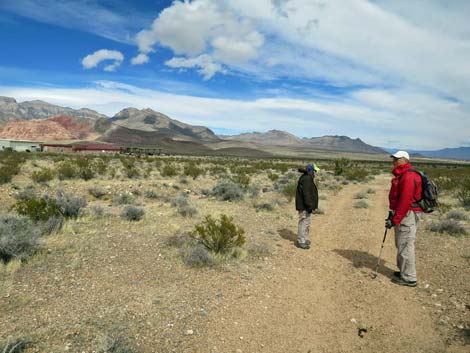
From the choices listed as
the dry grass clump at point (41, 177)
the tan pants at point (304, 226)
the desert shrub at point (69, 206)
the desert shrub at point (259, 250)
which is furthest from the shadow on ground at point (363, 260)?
the dry grass clump at point (41, 177)

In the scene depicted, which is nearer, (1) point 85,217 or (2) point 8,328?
(2) point 8,328

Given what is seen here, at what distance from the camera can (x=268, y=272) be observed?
6641 millimetres

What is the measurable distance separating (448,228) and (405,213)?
5.17 meters

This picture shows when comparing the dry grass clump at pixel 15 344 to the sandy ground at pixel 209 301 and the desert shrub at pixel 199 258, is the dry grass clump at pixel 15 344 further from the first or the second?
the desert shrub at pixel 199 258

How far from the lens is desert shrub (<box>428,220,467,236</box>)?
9.77 m

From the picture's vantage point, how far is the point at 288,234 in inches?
380

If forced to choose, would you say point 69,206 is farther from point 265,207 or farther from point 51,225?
point 265,207

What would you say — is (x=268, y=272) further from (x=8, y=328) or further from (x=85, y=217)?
(x=85, y=217)

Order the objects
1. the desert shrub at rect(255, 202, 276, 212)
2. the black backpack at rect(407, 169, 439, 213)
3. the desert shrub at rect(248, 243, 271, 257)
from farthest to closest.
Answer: the desert shrub at rect(255, 202, 276, 212), the desert shrub at rect(248, 243, 271, 257), the black backpack at rect(407, 169, 439, 213)

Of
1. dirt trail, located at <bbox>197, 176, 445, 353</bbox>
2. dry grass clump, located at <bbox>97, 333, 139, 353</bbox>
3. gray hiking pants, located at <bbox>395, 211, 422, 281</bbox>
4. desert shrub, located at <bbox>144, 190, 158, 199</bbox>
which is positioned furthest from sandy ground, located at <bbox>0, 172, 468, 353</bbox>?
desert shrub, located at <bbox>144, 190, 158, 199</bbox>

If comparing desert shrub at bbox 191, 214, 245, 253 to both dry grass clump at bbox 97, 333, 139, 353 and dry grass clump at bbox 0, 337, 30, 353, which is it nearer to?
dry grass clump at bbox 97, 333, 139, 353

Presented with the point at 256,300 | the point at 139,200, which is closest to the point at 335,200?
the point at 139,200

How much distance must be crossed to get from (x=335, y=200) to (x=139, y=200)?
9.08m

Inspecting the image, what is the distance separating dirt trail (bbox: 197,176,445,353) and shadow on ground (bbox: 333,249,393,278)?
2 cm
